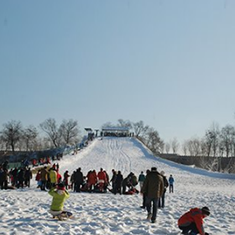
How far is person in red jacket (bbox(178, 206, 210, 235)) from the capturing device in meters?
7.17

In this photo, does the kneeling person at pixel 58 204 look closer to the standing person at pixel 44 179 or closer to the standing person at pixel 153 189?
the standing person at pixel 153 189

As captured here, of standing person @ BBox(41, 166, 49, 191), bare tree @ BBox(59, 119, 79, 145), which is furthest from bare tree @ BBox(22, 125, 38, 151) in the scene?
standing person @ BBox(41, 166, 49, 191)

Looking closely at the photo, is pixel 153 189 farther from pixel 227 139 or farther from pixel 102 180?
pixel 227 139

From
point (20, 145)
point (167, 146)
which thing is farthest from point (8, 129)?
point (167, 146)

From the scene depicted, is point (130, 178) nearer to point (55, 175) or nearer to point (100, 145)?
point (55, 175)

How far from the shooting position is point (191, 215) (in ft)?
24.0

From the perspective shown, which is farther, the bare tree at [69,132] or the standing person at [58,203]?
the bare tree at [69,132]

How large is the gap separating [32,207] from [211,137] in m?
65.4

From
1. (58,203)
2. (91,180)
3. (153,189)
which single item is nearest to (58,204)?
(58,203)

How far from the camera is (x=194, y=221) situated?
727 cm

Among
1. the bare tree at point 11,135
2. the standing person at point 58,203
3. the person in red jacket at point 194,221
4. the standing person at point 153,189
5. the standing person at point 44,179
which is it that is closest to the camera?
the person in red jacket at point 194,221

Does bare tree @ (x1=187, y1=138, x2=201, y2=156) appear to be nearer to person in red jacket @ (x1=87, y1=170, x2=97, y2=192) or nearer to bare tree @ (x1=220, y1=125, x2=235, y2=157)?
bare tree @ (x1=220, y1=125, x2=235, y2=157)

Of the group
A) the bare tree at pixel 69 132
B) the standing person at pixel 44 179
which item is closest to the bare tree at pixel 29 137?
the bare tree at pixel 69 132

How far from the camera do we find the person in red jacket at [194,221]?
7.17 meters
